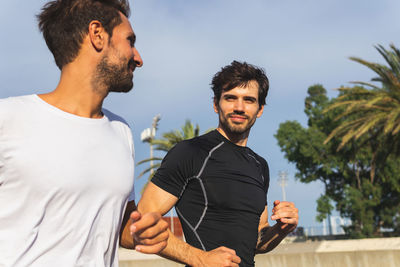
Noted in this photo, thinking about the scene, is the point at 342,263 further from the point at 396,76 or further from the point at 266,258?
the point at 396,76

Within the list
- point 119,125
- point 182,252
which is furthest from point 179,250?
point 119,125

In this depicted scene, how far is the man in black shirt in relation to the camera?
3.57m

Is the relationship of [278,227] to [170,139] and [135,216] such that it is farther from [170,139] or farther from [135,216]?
[170,139]

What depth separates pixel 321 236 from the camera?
4791 centimetres

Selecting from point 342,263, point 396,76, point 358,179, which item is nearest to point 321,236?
point 358,179

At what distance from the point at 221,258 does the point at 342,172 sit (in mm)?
45816

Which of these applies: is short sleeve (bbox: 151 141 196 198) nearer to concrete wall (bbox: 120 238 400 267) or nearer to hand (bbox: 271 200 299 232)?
hand (bbox: 271 200 299 232)

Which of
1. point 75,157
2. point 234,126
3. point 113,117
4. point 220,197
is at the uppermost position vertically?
point 234,126

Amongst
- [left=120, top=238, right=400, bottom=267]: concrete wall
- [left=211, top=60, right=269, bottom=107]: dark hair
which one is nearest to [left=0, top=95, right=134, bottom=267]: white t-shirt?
[left=211, top=60, right=269, bottom=107]: dark hair

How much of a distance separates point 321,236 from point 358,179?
270 inches

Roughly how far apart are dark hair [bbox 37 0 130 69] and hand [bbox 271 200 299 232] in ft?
6.23

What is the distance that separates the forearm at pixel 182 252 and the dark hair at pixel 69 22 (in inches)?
58.6

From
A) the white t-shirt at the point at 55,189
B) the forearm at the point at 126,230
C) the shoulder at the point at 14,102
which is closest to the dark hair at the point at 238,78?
the forearm at the point at 126,230

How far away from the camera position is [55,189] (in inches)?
84.0
